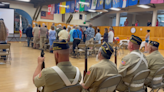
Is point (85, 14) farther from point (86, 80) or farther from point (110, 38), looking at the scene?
point (86, 80)

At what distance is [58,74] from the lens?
142 cm

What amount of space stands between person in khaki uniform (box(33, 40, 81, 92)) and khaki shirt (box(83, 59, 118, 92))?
300 millimetres

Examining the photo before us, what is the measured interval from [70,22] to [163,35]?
10.5 meters

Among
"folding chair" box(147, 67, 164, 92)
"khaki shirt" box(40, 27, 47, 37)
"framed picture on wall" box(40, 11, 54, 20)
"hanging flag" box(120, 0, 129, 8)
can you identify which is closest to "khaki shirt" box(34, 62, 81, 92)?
"folding chair" box(147, 67, 164, 92)

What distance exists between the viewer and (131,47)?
8.10ft

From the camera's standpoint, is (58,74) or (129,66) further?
(129,66)

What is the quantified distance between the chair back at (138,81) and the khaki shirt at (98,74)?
43 centimetres

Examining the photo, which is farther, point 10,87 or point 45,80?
point 10,87

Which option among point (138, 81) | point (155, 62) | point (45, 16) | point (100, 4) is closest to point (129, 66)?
point (138, 81)

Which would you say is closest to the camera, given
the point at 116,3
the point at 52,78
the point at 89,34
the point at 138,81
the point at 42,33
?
the point at 52,78

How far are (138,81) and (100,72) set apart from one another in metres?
0.76

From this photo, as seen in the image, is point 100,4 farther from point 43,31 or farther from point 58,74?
point 58,74

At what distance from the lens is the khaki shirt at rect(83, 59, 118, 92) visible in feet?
5.84

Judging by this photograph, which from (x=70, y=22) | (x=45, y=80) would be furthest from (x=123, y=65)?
(x=70, y=22)
